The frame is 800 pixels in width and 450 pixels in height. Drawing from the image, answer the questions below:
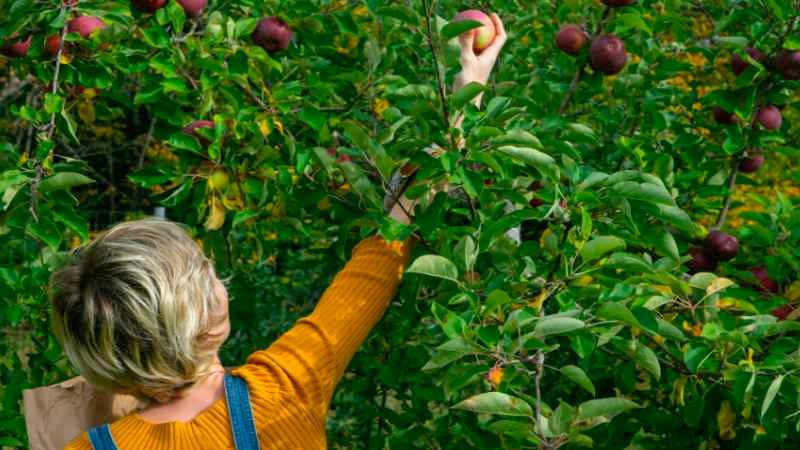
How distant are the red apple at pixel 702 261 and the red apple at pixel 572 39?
539 millimetres

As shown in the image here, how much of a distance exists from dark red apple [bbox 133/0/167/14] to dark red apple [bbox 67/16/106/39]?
8 cm

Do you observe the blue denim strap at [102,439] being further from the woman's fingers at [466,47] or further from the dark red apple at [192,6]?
the dark red apple at [192,6]

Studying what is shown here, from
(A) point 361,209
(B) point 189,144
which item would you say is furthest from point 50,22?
(A) point 361,209

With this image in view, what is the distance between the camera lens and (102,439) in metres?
1.43

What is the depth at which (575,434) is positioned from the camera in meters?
1.38

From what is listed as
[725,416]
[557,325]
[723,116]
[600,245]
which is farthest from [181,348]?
[723,116]

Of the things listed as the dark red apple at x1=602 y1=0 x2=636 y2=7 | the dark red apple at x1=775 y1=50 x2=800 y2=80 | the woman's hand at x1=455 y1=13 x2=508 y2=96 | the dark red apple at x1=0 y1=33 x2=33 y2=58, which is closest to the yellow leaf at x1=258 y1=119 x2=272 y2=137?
the woman's hand at x1=455 y1=13 x2=508 y2=96

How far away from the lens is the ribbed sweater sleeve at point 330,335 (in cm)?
148

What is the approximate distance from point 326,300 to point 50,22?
0.95m

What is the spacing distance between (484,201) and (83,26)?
3.26 ft

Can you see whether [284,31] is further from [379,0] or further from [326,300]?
[326,300]

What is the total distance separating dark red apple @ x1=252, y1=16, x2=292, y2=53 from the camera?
2.46m

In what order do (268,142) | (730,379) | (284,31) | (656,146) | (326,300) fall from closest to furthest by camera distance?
(326,300)
(730,379)
(268,142)
(284,31)
(656,146)

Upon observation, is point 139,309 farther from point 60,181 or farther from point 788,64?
point 788,64
